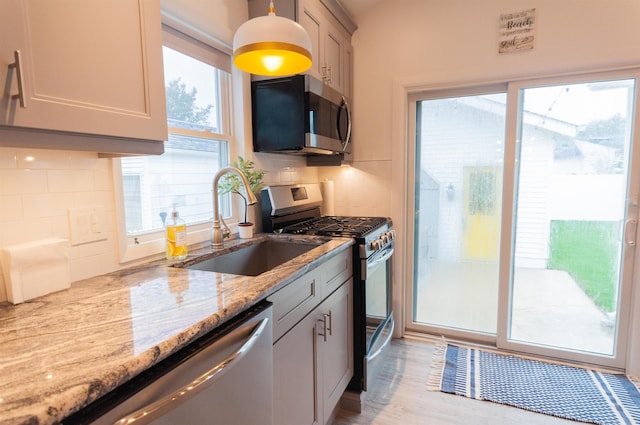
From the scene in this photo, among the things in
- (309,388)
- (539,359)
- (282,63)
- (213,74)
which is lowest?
(539,359)

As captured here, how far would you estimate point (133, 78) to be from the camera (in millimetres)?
1088

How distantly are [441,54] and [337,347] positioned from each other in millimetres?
2144

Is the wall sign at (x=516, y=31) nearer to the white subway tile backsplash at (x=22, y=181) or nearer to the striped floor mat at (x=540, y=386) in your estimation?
the striped floor mat at (x=540, y=386)

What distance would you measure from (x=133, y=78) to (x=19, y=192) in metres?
0.49

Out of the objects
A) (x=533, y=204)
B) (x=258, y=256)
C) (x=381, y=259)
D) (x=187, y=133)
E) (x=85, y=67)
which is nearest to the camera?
(x=85, y=67)

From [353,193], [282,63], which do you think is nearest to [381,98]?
[353,193]

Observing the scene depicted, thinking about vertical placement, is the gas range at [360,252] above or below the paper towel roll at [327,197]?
below

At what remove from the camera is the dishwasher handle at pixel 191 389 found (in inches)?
27.1

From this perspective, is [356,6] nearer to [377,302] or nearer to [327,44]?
[327,44]

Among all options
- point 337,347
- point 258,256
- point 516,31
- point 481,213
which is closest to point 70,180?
point 258,256

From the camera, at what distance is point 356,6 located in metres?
2.63

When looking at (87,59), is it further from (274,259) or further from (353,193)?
(353,193)

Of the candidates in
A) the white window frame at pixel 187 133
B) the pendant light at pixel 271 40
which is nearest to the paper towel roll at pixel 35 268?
the white window frame at pixel 187 133

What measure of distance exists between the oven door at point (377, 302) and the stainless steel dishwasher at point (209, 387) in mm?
1000
